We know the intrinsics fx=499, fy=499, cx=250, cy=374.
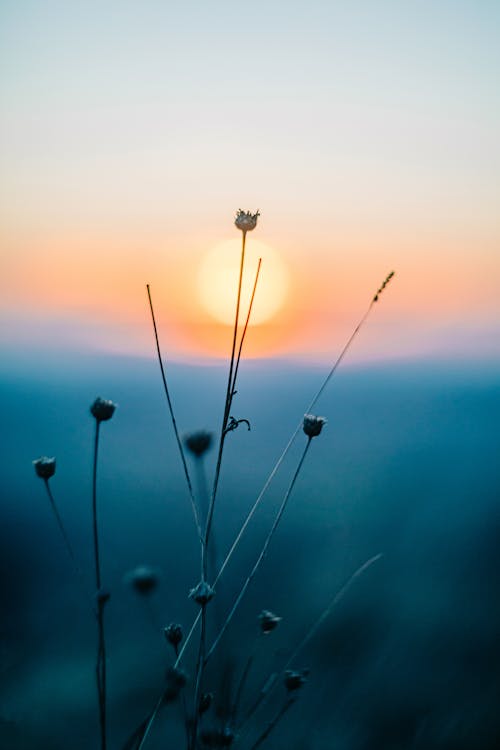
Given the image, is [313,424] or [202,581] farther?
[313,424]

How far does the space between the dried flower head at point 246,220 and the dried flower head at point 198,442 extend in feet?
0.67

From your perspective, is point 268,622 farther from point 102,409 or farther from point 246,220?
point 246,220

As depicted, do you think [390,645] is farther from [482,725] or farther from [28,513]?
[28,513]

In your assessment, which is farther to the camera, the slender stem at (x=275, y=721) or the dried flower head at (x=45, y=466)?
the dried flower head at (x=45, y=466)

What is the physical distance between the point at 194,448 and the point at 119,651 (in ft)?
5.65

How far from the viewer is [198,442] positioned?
481mm

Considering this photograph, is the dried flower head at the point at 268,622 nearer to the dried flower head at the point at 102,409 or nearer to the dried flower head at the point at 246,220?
the dried flower head at the point at 102,409

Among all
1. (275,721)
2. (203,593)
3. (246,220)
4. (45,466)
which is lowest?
(275,721)

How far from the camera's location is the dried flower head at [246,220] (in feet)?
1.59

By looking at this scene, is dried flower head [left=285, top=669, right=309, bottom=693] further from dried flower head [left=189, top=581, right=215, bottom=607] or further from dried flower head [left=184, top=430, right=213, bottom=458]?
dried flower head [left=184, top=430, right=213, bottom=458]

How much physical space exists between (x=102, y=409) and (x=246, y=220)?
0.24 meters

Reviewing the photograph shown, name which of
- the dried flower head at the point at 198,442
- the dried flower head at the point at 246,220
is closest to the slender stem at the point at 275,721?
the dried flower head at the point at 198,442

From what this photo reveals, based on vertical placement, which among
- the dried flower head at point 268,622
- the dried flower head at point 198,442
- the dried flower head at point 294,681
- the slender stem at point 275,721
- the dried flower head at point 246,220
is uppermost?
the dried flower head at point 246,220

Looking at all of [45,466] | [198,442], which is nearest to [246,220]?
[198,442]
